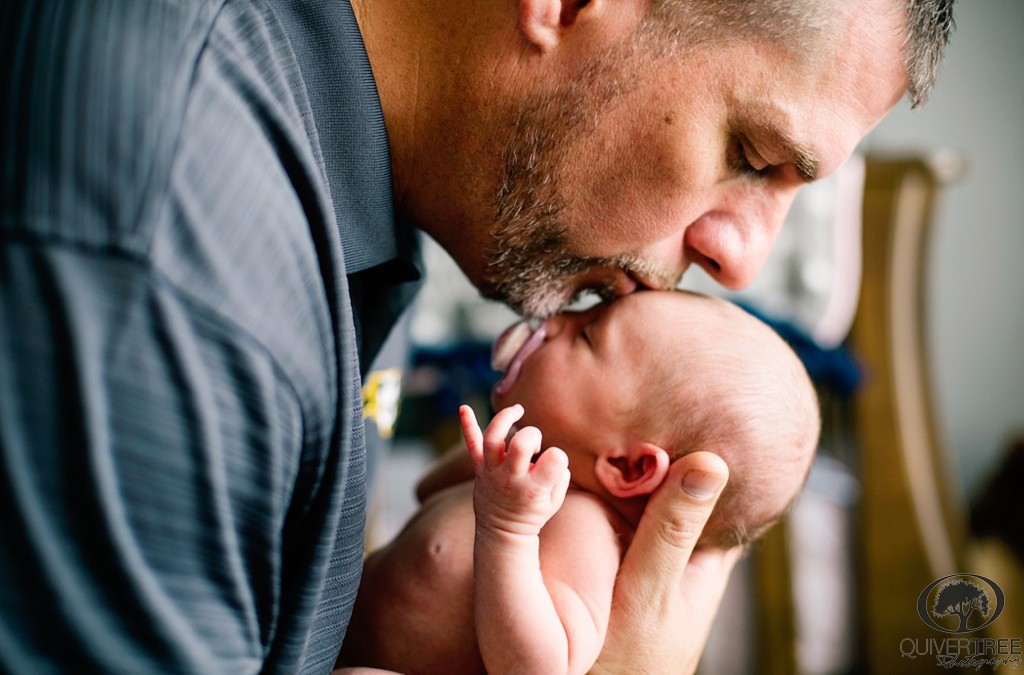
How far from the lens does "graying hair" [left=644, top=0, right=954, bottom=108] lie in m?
0.91

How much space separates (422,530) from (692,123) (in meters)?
0.57

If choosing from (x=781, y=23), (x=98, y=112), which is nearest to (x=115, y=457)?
(x=98, y=112)

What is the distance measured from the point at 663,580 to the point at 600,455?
0.54ft

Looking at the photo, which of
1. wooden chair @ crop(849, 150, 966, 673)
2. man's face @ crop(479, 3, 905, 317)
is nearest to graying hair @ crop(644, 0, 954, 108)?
man's face @ crop(479, 3, 905, 317)

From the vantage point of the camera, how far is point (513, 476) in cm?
75

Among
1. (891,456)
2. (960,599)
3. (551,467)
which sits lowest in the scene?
(891,456)

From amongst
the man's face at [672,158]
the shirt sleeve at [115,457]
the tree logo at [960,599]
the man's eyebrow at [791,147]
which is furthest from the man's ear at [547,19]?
the tree logo at [960,599]

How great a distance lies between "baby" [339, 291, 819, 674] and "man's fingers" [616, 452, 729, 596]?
0.04 m

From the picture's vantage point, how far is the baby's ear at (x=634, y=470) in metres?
0.95

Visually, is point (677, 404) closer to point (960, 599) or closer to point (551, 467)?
Answer: point (551, 467)

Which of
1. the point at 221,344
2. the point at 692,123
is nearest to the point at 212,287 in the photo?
the point at 221,344

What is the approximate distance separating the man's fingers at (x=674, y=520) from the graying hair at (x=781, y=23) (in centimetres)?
47

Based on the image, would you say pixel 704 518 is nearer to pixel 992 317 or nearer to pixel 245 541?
pixel 245 541

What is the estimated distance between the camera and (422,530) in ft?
3.21
